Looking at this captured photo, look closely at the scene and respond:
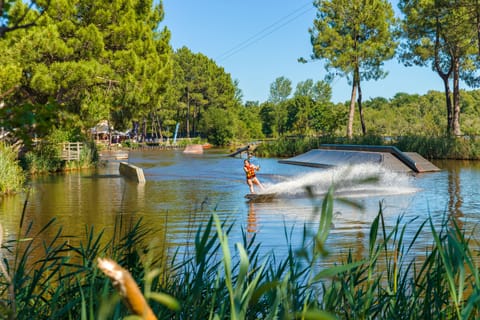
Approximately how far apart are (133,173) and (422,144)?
20.5 metres

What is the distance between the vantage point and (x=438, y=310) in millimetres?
2447

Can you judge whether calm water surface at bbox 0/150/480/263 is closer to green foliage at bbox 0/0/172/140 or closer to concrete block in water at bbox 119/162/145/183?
concrete block in water at bbox 119/162/145/183

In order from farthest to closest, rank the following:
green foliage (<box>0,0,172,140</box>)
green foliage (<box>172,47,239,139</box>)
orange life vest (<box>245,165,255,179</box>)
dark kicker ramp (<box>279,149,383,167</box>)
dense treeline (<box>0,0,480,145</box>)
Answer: green foliage (<box>172,47,239,139</box>) < dark kicker ramp (<box>279,149,383,167</box>) < green foliage (<box>0,0,172,140</box>) < orange life vest (<box>245,165,255,179</box>) < dense treeline (<box>0,0,480,145</box>)

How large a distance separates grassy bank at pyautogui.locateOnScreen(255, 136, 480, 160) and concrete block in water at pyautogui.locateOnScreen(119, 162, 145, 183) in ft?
60.6

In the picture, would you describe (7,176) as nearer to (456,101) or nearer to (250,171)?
(250,171)

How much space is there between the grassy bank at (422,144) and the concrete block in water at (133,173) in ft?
60.6

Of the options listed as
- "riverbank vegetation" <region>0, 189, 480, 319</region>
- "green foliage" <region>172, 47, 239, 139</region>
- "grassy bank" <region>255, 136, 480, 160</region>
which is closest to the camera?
"riverbank vegetation" <region>0, 189, 480, 319</region>

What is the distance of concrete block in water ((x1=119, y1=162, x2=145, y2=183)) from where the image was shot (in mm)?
20750

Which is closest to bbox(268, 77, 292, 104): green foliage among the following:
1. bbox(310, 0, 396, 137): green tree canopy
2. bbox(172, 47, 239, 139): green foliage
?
bbox(172, 47, 239, 139): green foliage

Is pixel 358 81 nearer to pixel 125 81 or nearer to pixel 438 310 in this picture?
pixel 125 81

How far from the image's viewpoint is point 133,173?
21766 millimetres

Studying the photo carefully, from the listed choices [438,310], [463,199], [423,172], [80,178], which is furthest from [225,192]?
[438,310]

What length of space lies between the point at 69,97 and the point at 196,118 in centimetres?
6319

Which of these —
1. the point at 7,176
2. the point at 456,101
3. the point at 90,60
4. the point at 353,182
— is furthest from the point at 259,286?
the point at 456,101
